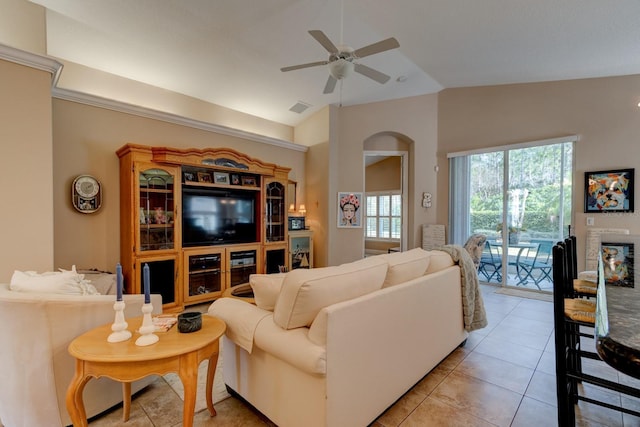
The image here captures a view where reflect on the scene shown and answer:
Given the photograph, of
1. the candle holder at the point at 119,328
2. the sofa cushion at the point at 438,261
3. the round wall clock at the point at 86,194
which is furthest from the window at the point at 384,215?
the candle holder at the point at 119,328

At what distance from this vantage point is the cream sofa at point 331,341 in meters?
1.38

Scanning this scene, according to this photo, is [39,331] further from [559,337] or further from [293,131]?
[293,131]

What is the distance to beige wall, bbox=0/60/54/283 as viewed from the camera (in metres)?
2.45

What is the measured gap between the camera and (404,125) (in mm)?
5699

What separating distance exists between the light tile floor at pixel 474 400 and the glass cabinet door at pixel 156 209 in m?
1.90

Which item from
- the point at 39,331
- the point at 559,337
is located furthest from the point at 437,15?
the point at 39,331

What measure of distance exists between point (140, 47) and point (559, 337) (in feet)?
15.6

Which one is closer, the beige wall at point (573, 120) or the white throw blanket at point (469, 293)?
A: the white throw blanket at point (469, 293)

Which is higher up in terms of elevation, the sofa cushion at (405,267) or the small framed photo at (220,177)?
the small framed photo at (220,177)

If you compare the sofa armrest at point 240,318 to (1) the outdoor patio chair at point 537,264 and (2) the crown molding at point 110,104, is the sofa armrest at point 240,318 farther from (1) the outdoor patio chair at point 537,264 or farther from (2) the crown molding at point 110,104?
(1) the outdoor patio chair at point 537,264

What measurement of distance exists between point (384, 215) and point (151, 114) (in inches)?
251

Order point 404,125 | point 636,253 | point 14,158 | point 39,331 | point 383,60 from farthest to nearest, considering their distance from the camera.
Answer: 1. point 404,125
2. point 383,60
3. point 14,158
4. point 636,253
5. point 39,331

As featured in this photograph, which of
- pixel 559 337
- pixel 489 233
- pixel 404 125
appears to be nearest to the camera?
pixel 559 337

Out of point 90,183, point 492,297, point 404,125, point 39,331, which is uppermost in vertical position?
point 404,125
